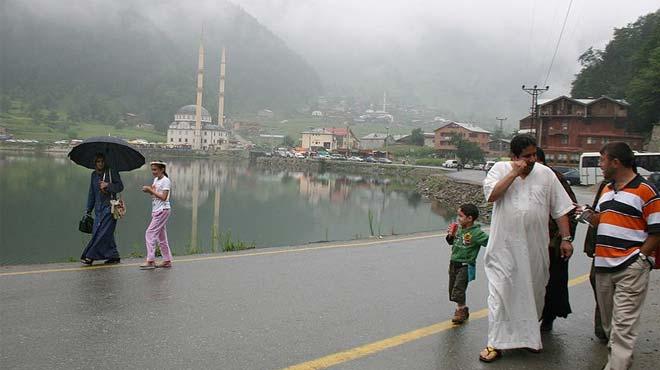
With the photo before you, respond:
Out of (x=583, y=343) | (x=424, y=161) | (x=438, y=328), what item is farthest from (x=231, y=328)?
(x=424, y=161)

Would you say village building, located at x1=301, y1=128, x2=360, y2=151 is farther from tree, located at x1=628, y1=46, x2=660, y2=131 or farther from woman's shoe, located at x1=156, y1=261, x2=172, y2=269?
woman's shoe, located at x1=156, y1=261, x2=172, y2=269

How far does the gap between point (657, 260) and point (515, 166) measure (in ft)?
3.65

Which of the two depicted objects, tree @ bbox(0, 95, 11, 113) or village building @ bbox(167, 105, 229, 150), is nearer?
village building @ bbox(167, 105, 229, 150)

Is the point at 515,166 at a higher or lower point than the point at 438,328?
higher

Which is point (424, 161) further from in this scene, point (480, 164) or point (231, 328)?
point (231, 328)

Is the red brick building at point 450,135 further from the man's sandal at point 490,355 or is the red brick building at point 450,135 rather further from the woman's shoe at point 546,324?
the man's sandal at point 490,355

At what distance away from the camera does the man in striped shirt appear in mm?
3469

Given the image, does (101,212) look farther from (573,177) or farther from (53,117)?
(53,117)

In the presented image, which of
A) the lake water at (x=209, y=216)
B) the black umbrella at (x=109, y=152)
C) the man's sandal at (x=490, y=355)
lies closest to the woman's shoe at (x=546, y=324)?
the man's sandal at (x=490, y=355)

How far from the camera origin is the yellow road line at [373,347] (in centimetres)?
376

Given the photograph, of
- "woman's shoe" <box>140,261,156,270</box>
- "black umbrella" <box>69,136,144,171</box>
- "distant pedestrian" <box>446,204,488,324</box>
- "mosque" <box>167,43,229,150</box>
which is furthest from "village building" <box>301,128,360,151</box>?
"distant pedestrian" <box>446,204,488,324</box>

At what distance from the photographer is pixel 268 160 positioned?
101m

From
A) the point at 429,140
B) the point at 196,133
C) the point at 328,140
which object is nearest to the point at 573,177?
the point at 429,140

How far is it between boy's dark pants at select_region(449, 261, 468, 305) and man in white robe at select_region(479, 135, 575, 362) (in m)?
0.83
